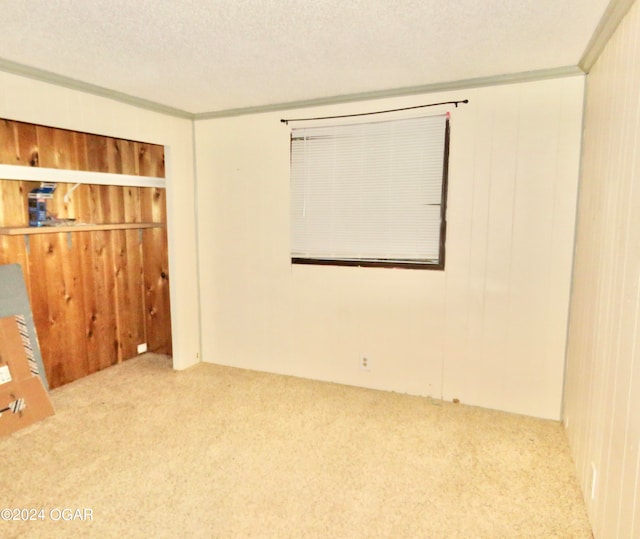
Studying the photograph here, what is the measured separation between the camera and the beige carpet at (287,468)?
1.94 meters

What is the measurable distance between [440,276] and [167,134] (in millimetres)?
2543

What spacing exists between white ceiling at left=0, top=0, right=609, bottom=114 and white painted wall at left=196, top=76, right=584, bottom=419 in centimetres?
41

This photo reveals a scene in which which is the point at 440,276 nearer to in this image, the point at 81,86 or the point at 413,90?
the point at 413,90

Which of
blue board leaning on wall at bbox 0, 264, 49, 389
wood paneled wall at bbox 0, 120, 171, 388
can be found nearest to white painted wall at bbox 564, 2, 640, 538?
blue board leaning on wall at bbox 0, 264, 49, 389

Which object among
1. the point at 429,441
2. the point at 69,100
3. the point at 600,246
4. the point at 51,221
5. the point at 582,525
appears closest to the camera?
the point at 582,525

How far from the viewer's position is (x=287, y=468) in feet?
7.75

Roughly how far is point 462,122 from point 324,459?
7.84 ft

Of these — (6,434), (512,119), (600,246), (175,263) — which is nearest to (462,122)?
(512,119)

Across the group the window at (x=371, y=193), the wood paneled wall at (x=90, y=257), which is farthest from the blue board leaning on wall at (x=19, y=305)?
the window at (x=371, y=193)

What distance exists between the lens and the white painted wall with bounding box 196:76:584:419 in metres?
2.76

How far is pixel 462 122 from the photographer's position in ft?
9.59

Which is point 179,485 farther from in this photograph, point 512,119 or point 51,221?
point 512,119

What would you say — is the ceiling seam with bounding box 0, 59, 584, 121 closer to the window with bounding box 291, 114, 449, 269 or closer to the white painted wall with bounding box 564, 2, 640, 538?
the window with bounding box 291, 114, 449, 269

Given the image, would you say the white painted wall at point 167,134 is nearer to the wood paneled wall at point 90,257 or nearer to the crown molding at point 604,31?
the wood paneled wall at point 90,257
